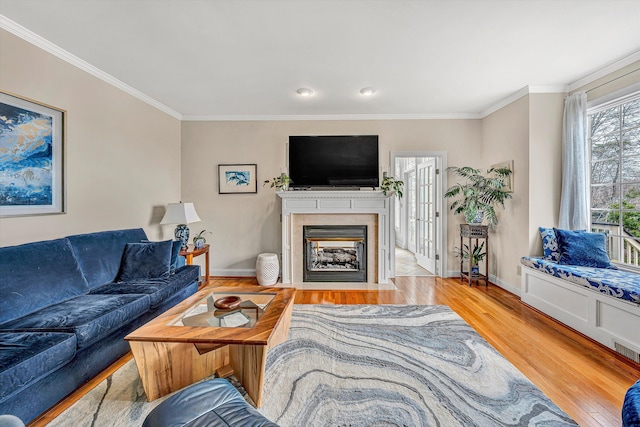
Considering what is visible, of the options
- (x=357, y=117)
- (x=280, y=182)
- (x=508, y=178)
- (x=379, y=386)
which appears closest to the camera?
(x=379, y=386)

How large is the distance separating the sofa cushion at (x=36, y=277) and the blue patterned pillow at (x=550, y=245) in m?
4.73

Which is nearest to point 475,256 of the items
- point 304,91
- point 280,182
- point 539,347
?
point 539,347

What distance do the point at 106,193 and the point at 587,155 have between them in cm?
544

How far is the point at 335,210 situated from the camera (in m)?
4.07

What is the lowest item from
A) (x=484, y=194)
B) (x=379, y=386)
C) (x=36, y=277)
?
(x=379, y=386)

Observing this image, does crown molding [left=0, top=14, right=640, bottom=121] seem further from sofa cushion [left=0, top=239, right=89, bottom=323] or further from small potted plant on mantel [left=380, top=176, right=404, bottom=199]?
sofa cushion [left=0, top=239, right=89, bottom=323]

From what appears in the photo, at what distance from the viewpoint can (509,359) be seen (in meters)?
2.09

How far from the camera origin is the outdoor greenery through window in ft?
8.82

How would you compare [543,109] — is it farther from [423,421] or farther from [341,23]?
[423,421]

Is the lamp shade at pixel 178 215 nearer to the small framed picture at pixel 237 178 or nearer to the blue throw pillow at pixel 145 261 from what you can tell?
the blue throw pillow at pixel 145 261

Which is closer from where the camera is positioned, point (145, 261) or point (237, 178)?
point (145, 261)

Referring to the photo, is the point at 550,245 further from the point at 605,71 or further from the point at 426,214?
the point at 426,214

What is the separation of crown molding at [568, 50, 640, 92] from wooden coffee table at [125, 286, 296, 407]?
3920mm

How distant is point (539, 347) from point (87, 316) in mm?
3465
